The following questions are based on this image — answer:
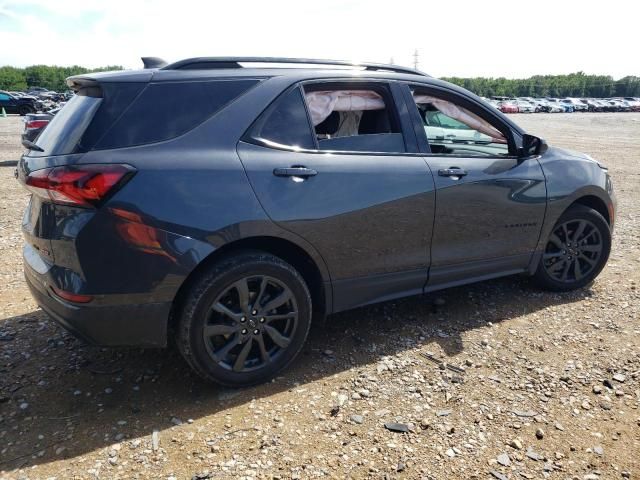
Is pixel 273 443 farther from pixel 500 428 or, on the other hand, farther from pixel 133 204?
pixel 133 204

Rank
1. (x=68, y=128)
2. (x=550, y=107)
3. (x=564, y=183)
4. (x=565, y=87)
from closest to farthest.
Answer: (x=68, y=128) < (x=564, y=183) < (x=550, y=107) < (x=565, y=87)

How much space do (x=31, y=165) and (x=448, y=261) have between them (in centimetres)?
273

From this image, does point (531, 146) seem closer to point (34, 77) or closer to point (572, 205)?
point (572, 205)

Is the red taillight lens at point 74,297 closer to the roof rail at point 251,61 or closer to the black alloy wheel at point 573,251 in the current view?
the roof rail at point 251,61

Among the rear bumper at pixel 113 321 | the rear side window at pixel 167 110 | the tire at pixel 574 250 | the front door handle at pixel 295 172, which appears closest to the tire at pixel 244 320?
the rear bumper at pixel 113 321

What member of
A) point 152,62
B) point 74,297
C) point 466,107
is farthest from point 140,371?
point 466,107

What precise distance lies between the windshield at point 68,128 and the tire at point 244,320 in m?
0.97

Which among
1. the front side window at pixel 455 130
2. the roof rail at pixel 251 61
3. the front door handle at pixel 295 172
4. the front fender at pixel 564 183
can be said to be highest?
the roof rail at pixel 251 61

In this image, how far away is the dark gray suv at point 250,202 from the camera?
257 centimetres

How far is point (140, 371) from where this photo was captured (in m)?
3.23

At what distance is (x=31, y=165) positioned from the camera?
8.87 feet

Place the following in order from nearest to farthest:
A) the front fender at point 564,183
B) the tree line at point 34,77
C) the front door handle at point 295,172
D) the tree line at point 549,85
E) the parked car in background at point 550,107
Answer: the front door handle at point 295,172 → the front fender at point 564,183 → the parked car in background at point 550,107 → the tree line at point 34,77 → the tree line at point 549,85

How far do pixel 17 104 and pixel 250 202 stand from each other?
39.5 meters

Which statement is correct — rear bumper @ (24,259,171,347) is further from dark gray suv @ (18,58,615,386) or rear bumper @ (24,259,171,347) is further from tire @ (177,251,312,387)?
tire @ (177,251,312,387)
